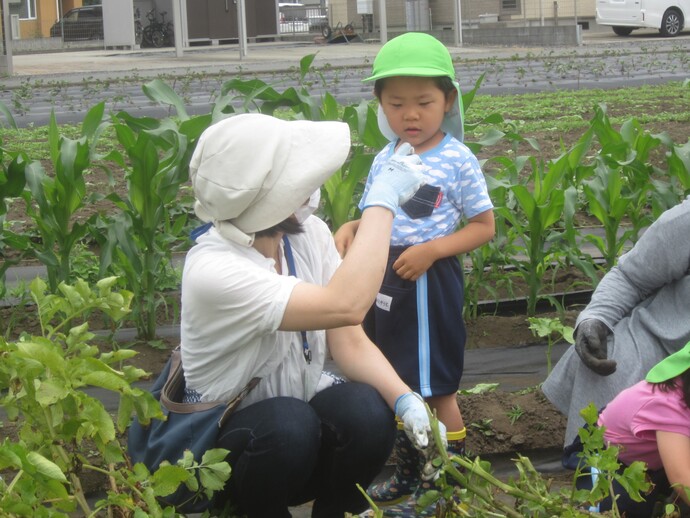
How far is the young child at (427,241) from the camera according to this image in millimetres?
2783

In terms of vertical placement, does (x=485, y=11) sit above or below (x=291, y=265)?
above

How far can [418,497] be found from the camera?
2637 mm

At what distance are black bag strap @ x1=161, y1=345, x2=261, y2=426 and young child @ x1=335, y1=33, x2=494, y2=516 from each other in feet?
1.88

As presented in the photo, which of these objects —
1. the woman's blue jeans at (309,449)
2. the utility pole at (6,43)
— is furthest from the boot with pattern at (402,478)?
the utility pole at (6,43)

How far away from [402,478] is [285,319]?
777 millimetres

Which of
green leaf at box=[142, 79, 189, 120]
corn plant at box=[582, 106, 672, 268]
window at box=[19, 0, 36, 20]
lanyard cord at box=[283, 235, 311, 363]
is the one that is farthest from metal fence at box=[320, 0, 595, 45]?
lanyard cord at box=[283, 235, 311, 363]

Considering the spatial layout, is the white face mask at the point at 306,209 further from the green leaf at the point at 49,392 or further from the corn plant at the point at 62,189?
the corn plant at the point at 62,189

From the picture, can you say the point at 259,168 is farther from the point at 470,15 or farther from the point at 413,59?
the point at 470,15

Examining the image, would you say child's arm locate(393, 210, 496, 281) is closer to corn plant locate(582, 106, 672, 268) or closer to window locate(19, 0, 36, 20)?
corn plant locate(582, 106, 672, 268)

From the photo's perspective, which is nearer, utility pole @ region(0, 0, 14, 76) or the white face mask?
the white face mask

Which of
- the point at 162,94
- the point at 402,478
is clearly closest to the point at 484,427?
the point at 402,478

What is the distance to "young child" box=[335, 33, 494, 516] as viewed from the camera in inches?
110

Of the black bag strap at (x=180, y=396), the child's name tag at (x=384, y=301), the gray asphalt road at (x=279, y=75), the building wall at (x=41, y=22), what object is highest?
the building wall at (x=41, y=22)

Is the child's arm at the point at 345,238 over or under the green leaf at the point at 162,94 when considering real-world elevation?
under
